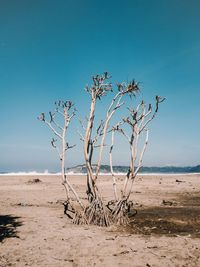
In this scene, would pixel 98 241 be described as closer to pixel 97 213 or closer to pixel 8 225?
pixel 97 213

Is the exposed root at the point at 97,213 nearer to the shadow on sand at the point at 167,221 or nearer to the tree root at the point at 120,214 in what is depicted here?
the tree root at the point at 120,214

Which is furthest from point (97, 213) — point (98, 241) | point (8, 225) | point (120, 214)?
point (8, 225)

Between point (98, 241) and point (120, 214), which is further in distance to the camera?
point (120, 214)

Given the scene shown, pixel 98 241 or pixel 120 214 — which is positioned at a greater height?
Result: pixel 120 214

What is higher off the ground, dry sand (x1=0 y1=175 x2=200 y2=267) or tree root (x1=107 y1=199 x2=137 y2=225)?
tree root (x1=107 y1=199 x2=137 y2=225)

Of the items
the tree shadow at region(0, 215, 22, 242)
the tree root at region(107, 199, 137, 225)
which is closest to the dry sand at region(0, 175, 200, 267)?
the tree shadow at region(0, 215, 22, 242)

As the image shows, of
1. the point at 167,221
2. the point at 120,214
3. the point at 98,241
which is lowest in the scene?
the point at 98,241

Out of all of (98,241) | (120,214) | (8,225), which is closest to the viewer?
(98,241)

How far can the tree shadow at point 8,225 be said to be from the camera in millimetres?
9735

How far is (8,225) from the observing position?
11.0 m

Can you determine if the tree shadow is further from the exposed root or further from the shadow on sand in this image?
the shadow on sand

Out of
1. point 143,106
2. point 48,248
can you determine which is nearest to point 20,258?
point 48,248

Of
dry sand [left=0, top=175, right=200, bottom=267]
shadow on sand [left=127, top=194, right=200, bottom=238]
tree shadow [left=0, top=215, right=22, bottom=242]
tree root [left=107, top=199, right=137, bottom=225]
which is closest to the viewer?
dry sand [left=0, top=175, right=200, bottom=267]

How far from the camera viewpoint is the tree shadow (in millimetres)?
9735
